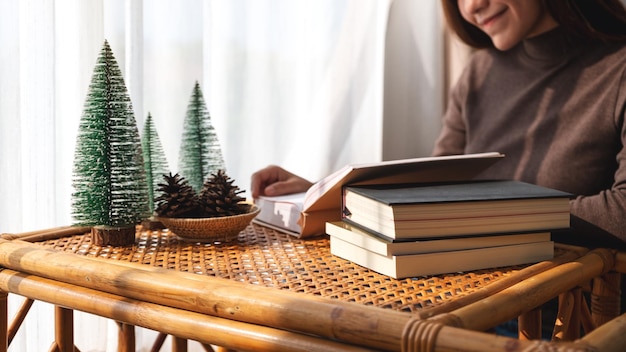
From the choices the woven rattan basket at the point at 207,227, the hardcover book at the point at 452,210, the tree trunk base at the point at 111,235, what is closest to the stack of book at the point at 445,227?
the hardcover book at the point at 452,210

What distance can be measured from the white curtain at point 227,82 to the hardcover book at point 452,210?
1.74 ft

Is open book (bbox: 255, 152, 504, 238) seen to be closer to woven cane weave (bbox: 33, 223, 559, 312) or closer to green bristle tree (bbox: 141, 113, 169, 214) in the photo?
woven cane weave (bbox: 33, 223, 559, 312)

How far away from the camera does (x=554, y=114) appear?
1261mm

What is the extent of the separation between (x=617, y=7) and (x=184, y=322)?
1.00 m

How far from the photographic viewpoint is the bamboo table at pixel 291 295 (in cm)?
57

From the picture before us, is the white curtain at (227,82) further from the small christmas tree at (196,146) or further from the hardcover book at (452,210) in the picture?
the hardcover book at (452,210)

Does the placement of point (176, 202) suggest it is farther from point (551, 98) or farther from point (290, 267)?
point (551, 98)

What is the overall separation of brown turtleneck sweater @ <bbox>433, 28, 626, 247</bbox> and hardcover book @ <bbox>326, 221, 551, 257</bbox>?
0.83 ft

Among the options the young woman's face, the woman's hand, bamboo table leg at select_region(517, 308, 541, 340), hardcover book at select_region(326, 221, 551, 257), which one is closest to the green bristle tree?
the woman's hand

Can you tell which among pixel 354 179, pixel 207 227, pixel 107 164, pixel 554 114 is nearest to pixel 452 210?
pixel 354 179

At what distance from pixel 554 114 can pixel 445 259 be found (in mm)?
624

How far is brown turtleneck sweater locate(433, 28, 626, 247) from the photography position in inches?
46.5

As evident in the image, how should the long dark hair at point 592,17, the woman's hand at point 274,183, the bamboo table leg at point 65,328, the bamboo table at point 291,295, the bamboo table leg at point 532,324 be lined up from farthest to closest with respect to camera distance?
the long dark hair at point 592,17, the woman's hand at point 274,183, the bamboo table leg at point 65,328, the bamboo table leg at point 532,324, the bamboo table at point 291,295

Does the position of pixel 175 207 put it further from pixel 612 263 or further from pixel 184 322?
pixel 612 263
